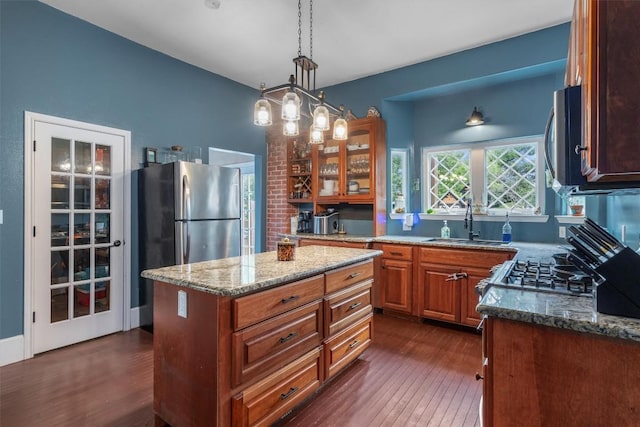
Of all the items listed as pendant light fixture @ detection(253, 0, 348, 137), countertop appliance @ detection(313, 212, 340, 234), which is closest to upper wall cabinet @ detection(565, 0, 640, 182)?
pendant light fixture @ detection(253, 0, 348, 137)

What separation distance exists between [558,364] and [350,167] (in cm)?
341

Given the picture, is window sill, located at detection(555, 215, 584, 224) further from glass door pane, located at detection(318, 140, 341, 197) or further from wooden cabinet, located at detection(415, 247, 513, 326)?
glass door pane, located at detection(318, 140, 341, 197)

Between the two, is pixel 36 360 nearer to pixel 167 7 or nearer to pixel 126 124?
pixel 126 124

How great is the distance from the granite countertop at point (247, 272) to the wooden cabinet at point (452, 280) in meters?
1.16

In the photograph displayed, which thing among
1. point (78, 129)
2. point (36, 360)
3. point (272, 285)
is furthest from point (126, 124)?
point (272, 285)

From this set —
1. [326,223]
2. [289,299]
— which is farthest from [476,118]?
[289,299]

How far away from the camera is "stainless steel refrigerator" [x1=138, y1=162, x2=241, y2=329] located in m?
3.09

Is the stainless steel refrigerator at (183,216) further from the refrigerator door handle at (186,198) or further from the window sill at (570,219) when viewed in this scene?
the window sill at (570,219)

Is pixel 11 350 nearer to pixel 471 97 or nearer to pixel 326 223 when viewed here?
pixel 326 223

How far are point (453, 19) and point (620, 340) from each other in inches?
115

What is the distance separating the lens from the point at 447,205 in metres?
4.02

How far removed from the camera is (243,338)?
1.58 meters

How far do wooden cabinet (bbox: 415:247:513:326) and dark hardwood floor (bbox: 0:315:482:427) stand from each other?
0.28m

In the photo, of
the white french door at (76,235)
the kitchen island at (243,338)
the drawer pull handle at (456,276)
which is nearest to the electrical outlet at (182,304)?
the kitchen island at (243,338)
